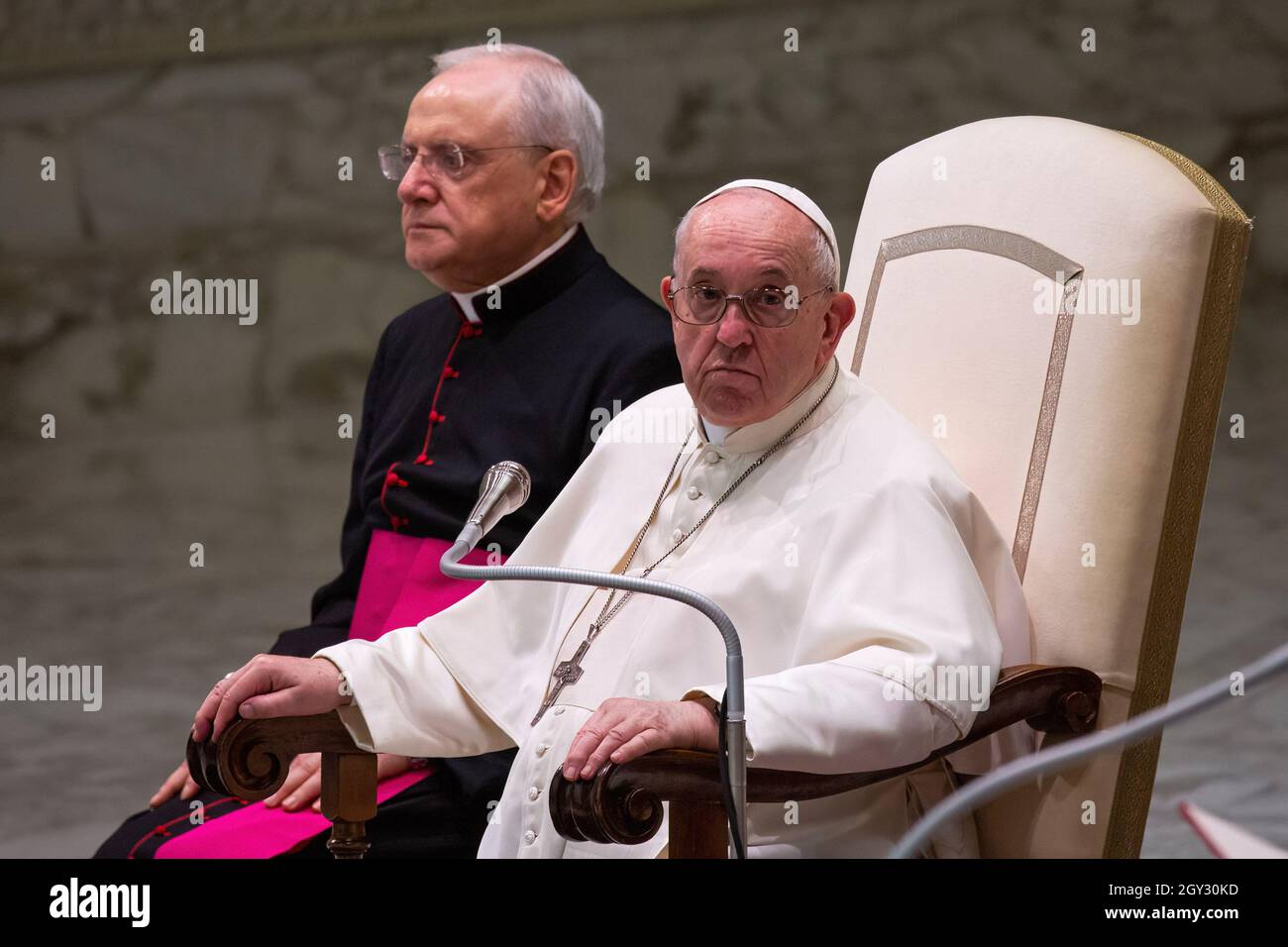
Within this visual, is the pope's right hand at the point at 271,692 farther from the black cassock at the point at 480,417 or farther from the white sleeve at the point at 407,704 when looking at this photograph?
the black cassock at the point at 480,417

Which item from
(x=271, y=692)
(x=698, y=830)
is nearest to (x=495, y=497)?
(x=698, y=830)

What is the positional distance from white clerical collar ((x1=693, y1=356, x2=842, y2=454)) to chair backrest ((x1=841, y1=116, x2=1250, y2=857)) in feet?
0.76

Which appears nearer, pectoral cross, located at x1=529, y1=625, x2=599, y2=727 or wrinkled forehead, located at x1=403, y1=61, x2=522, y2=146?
pectoral cross, located at x1=529, y1=625, x2=599, y2=727

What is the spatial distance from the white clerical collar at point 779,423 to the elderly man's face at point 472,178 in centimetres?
87

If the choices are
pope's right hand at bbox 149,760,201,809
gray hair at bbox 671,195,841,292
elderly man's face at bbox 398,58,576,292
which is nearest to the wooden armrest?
gray hair at bbox 671,195,841,292

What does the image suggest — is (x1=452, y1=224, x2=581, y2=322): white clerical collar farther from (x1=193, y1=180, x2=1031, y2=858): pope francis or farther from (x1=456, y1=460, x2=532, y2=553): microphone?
(x1=456, y1=460, x2=532, y2=553): microphone

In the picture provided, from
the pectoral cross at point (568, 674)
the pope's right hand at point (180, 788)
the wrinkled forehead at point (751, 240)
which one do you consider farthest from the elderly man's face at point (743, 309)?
the pope's right hand at point (180, 788)

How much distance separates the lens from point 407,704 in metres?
2.61

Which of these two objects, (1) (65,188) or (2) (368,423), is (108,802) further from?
(1) (65,188)

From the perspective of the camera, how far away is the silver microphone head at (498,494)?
6.80 feet

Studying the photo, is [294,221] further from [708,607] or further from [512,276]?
[708,607]

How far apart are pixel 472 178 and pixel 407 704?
3.66 feet

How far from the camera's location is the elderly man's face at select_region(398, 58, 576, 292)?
10.6ft

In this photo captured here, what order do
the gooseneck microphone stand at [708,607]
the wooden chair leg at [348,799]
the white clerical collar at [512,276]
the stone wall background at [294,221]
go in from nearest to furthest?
1. the gooseneck microphone stand at [708,607]
2. the wooden chair leg at [348,799]
3. the white clerical collar at [512,276]
4. the stone wall background at [294,221]
